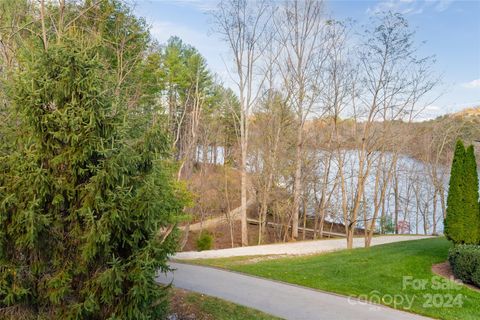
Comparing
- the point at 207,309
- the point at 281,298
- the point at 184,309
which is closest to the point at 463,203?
the point at 281,298

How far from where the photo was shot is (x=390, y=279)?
28.1ft

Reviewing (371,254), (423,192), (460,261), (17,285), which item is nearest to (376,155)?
(371,254)

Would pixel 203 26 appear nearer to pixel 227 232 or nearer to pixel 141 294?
pixel 227 232

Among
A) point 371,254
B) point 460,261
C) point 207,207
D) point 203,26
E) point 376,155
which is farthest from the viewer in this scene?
point 207,207

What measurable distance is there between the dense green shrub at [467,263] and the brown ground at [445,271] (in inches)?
4.1

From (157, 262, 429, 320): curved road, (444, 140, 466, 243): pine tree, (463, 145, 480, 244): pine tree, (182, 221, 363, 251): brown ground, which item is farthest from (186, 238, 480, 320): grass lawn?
(182, 221, 363, 251): brown ground

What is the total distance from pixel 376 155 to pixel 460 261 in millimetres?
8677

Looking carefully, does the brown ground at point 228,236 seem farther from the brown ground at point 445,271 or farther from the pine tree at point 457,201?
the pine tree at point 457,201

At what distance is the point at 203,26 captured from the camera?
21.2 meters

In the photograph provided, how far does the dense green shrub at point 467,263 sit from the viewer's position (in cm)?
794

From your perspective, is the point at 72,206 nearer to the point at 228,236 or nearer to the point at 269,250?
the point at 269,250

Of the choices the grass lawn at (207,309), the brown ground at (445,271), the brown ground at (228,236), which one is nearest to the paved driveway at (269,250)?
the grass lawn at (207,309)

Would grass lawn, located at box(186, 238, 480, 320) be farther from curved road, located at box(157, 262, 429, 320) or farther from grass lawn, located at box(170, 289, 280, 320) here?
grass lawn, located at box(170, 289, 280, 320)

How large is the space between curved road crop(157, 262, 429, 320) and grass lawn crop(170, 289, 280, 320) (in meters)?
0.32
